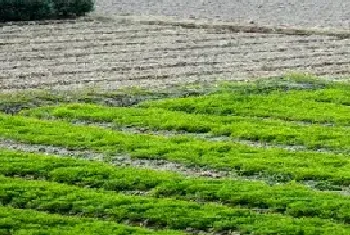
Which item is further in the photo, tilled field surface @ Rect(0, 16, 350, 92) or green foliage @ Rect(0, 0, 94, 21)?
green foliage @ Rect(0, 0, 94, 21)

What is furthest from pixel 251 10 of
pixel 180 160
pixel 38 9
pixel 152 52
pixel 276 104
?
pixel 180 160

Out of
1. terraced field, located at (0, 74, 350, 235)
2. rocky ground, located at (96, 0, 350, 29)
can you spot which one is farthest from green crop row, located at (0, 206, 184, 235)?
rocky ground, located at (96, 0, 350, 29)

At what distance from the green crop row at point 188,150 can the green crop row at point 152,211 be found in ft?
3.82

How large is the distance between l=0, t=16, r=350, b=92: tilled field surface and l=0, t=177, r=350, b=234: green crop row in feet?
14.9

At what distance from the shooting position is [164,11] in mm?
20375

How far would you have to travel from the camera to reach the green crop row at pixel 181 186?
8000 mm

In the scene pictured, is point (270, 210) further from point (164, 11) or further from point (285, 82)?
point (164, 11)

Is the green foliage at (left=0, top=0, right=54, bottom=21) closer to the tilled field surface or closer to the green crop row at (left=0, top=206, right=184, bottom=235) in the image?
the tilled field surface

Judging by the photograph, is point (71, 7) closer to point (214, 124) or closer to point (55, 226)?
point (214, 124)

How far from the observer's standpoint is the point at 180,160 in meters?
9.30

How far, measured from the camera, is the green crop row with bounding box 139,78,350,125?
11164 mm

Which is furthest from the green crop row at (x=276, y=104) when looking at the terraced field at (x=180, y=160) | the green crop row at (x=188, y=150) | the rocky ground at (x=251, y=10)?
the rocky ground at (x=251, y=10)

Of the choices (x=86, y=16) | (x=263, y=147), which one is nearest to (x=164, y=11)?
(x=86, y=16)

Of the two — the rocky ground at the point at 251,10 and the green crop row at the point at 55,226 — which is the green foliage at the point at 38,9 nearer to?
the rocky ground at the point at 251,10
